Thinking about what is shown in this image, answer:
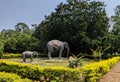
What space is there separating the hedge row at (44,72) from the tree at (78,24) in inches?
824

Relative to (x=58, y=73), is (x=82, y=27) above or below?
above

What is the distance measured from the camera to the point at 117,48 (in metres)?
39.2

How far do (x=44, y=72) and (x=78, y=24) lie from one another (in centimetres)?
2370

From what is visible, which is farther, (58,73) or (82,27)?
(82,27)

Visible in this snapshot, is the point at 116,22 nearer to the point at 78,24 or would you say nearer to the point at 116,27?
the point at 116,27

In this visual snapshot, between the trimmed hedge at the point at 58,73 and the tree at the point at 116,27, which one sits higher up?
the tree at the point at 116,27

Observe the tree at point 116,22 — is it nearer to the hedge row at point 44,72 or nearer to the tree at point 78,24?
the tree at point 78,24

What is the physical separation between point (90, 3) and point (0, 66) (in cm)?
2499

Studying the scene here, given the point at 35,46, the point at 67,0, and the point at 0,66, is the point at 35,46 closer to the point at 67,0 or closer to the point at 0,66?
the point at 67,0

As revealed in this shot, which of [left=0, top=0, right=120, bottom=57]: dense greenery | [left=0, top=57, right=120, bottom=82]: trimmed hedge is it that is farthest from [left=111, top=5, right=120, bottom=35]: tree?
[left=0, top=57, right=120, bottom=82]: trimmed hedge

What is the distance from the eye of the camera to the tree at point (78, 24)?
37.0 metres

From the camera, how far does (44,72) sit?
14.0 m

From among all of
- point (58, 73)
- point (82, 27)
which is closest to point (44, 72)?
point (58, 73)

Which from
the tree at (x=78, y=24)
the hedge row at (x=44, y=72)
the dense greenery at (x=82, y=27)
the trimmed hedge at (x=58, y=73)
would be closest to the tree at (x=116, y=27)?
the dense greenery at (x=82, y=27)
